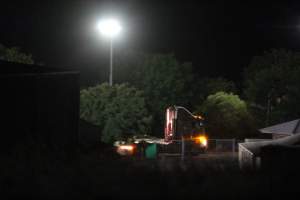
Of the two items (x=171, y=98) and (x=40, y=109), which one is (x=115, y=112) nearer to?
(x=171, y=98)

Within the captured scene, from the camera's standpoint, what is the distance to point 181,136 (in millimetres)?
45781

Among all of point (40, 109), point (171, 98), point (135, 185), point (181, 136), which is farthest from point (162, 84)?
point (135, 185)

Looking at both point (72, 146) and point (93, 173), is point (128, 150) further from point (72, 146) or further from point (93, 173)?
point (93, 173)

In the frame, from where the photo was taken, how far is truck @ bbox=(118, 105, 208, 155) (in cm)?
4216

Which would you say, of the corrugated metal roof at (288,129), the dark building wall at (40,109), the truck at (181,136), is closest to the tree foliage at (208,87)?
the truck at (181,136)

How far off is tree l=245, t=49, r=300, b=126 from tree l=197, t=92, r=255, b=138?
14.7ft

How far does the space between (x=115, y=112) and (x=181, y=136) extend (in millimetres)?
5939

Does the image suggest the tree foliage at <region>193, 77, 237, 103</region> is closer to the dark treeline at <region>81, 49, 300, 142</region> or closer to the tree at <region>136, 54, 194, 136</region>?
the dark treeline at <region>81, 49, 300, 142</region>

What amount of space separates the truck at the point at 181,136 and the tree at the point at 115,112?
1949 millimetres

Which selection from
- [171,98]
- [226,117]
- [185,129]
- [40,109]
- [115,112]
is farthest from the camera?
[171,98]

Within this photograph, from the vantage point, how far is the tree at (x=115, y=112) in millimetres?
47375

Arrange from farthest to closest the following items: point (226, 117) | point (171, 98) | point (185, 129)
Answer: point (171, 98) < point (226, 117) < point (185, 129)

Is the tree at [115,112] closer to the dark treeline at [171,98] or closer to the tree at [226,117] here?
the dark treeline at [171,98]

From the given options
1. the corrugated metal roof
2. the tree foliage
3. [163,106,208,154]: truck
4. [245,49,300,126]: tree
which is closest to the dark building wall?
[163,106,208,154]: truck
